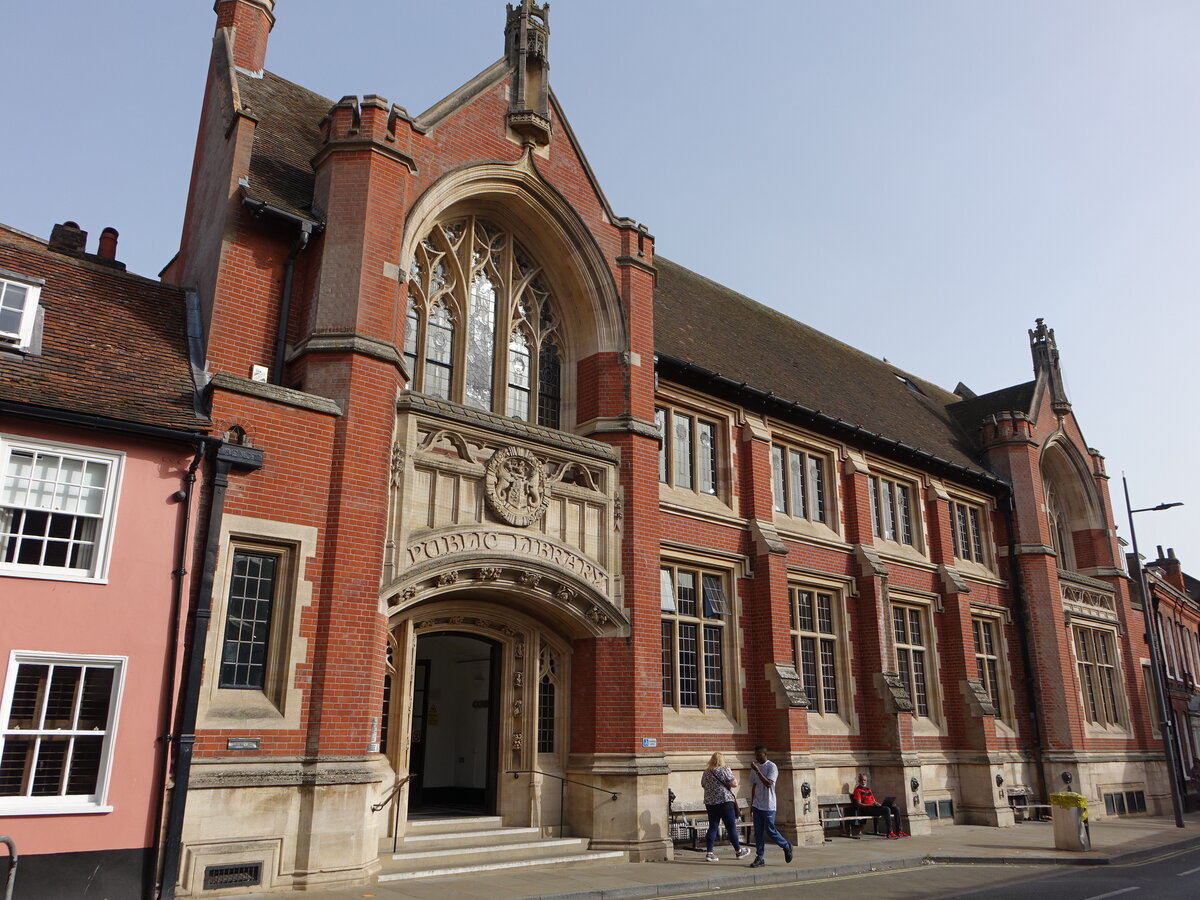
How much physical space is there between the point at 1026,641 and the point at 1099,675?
379cm

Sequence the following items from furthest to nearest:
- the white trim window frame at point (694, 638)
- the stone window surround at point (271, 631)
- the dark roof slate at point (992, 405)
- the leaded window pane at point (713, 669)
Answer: the dark roof slate at point (992, 405)
the leaded window pane at point (713, 669)
the white trim window frame at point (694, 638)
the stone window surround at point (271, 631)

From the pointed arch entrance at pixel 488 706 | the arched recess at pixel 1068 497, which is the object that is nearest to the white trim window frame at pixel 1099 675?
the arched recess at pixel 1068 497

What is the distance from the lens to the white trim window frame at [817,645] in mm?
18891

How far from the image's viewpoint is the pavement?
33.6 ft

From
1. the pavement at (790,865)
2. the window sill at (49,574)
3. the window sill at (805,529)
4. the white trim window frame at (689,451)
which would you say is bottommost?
the pavement at (790,865)

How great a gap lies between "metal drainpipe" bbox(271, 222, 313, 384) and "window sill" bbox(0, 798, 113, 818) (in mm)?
5382

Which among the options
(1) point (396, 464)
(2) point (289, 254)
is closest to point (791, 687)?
(1) point (396, 464)

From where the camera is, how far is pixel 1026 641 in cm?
2494

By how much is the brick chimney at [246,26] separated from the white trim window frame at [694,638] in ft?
37.4

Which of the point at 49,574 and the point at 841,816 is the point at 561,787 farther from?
the point at 49,574

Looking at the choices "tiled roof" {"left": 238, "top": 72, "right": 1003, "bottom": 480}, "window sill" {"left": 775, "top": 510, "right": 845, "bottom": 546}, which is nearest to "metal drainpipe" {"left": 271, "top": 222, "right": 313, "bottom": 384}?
"tiled roof" {"left": 238, "top": 72, "right": 1003, "bottom": 480}

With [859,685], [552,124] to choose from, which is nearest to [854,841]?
[859,685]

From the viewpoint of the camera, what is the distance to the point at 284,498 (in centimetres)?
1106

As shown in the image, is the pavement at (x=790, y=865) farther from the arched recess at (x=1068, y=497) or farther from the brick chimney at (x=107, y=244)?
the brick chimney at (x=107, y=244)
